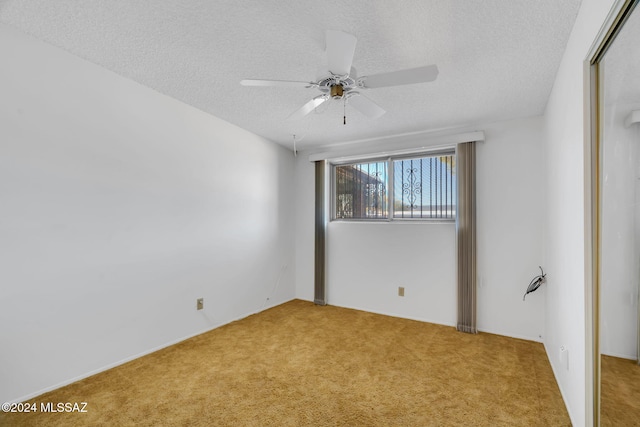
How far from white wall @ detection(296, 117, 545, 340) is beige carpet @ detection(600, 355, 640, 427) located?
198 cm

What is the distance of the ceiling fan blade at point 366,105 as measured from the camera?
2.02 m

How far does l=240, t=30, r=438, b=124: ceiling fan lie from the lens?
4.84 ft

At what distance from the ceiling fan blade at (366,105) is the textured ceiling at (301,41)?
0.24 meters

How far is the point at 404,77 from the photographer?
1691mm

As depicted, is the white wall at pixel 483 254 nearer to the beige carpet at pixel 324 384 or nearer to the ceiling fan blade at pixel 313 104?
the beige carpet at pixel 324 384

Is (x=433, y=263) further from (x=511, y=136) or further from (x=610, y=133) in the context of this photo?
(x=610, y=133)

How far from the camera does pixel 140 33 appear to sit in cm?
178

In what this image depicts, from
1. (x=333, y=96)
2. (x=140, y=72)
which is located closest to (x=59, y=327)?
(x=140, y=72)

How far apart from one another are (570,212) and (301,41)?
6.30ft

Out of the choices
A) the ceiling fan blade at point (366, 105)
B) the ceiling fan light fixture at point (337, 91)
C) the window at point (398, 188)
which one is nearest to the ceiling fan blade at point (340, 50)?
the ceiling fan light fixture at point (337, 91)

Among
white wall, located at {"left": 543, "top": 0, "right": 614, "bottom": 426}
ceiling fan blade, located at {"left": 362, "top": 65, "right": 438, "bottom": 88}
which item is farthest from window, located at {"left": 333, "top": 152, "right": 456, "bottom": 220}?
ceiling fan blade, located at {"left": 362, "top": 65, "right": 438, "bottom": 88}

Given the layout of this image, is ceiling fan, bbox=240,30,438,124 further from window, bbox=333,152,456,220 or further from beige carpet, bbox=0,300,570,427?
beige carpet, bbox=0,300,570,427

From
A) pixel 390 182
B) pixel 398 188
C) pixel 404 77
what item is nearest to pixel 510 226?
pixel 398 188

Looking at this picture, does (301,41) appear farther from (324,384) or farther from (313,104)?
(324,384)
